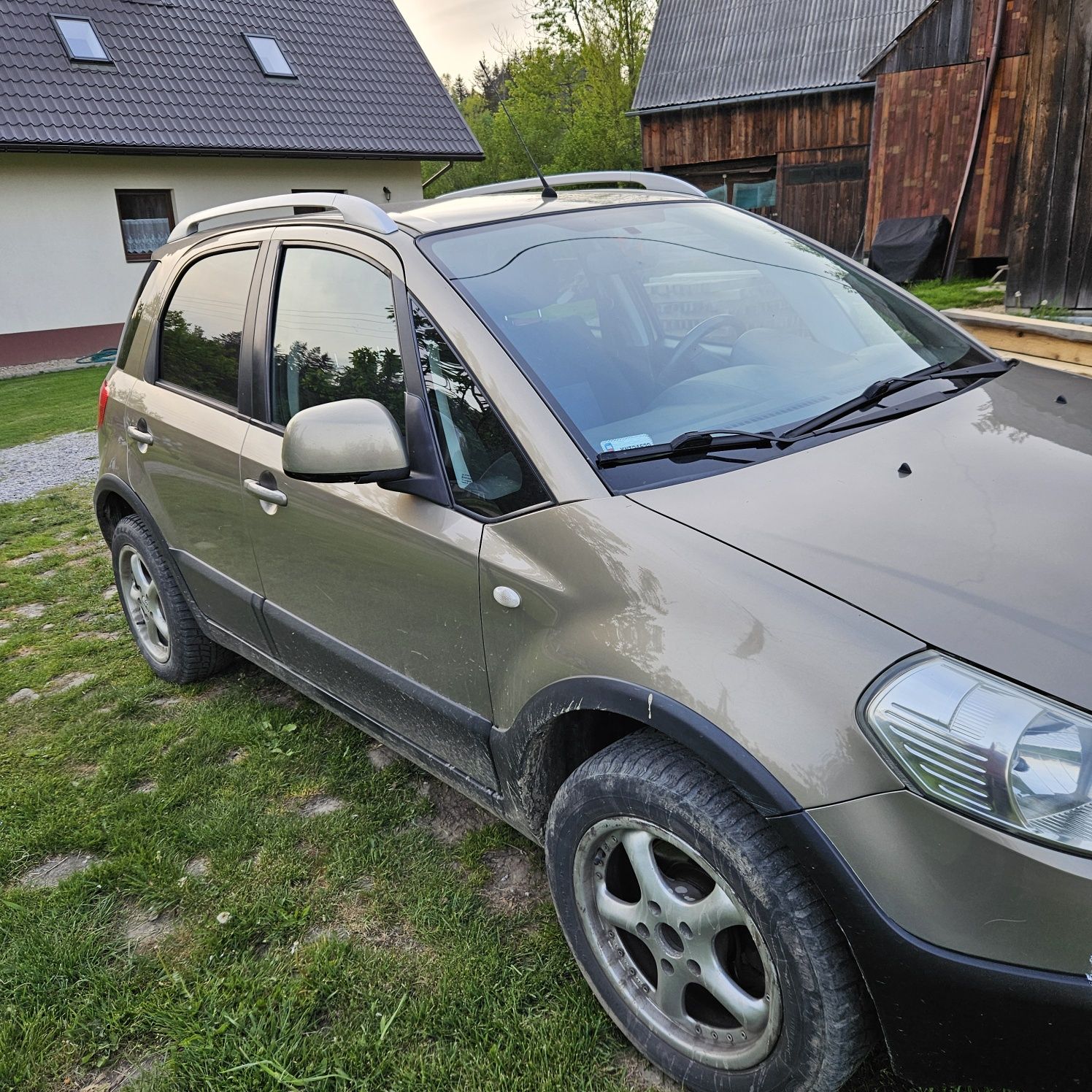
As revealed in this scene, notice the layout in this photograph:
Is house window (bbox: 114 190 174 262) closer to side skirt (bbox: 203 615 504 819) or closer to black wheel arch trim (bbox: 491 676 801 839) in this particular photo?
side skirt (bbox: 203 615 504 819)

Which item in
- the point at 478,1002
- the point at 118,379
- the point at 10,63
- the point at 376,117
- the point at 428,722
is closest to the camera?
the point at 478,1002

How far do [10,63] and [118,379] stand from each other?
633 inches

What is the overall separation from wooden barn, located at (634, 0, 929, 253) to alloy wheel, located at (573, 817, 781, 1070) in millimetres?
21899

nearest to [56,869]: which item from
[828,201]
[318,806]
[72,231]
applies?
[318,806]

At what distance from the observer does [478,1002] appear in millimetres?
2225

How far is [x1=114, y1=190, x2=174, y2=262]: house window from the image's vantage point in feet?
57.6

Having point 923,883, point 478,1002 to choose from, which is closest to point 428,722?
point 478,1002

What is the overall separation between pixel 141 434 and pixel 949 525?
2906mm

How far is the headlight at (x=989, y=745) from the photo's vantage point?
1.40 metres

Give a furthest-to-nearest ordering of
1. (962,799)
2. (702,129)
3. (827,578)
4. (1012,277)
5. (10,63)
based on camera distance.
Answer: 1. (702,129)
2. (10,63)
3. (1012,277)
4. (827,578)
5. (962,799)

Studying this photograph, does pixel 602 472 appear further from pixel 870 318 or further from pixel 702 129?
pixel 702 129

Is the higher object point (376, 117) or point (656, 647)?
point (376, 117)

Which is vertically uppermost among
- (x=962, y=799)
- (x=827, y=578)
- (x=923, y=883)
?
(x=827, y=578)

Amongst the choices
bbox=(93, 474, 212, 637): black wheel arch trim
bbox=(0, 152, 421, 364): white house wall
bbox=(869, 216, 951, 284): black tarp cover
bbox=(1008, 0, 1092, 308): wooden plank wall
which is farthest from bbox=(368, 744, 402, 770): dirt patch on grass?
bbox=(869, 216, 951, 284): black tarp cover
